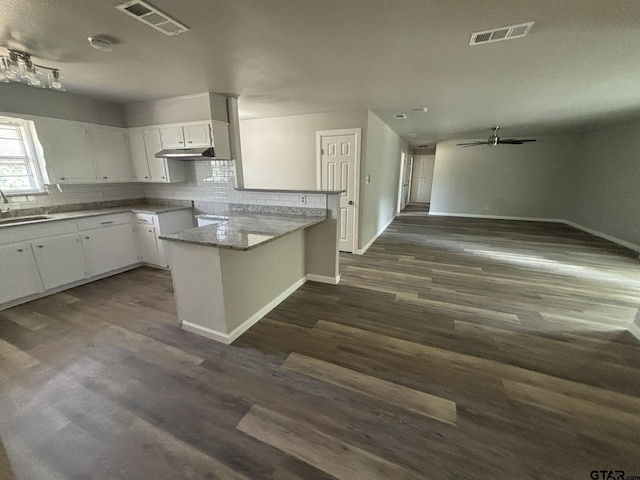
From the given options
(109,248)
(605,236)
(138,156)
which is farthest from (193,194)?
(605,236)

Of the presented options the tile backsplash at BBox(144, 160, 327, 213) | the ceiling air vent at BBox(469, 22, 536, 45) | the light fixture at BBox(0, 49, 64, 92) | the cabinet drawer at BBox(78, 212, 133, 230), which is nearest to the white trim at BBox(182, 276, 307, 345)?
the tile backsplash at BBox(144, 160, 327, 213)

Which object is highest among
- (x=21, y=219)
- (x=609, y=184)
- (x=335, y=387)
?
(x=609, y=184)

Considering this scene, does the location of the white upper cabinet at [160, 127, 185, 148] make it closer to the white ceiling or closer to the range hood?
the range hood

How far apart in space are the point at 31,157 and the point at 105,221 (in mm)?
1147

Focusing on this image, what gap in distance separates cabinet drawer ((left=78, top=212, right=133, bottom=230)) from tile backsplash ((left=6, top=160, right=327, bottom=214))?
2.08ft

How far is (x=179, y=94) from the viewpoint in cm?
357

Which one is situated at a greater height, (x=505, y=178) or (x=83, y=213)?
(x=505, y=178)

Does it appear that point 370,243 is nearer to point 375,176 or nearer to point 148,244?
point 375,176

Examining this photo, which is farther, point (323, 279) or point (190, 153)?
point (323, 279)

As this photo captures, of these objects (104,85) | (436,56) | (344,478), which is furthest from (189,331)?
(436,56)

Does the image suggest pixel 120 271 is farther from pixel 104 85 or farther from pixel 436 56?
pixel 436 56

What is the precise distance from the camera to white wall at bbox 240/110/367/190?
14.9 feet

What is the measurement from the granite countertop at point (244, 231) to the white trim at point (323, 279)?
888mm

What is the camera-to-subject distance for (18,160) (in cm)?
334
